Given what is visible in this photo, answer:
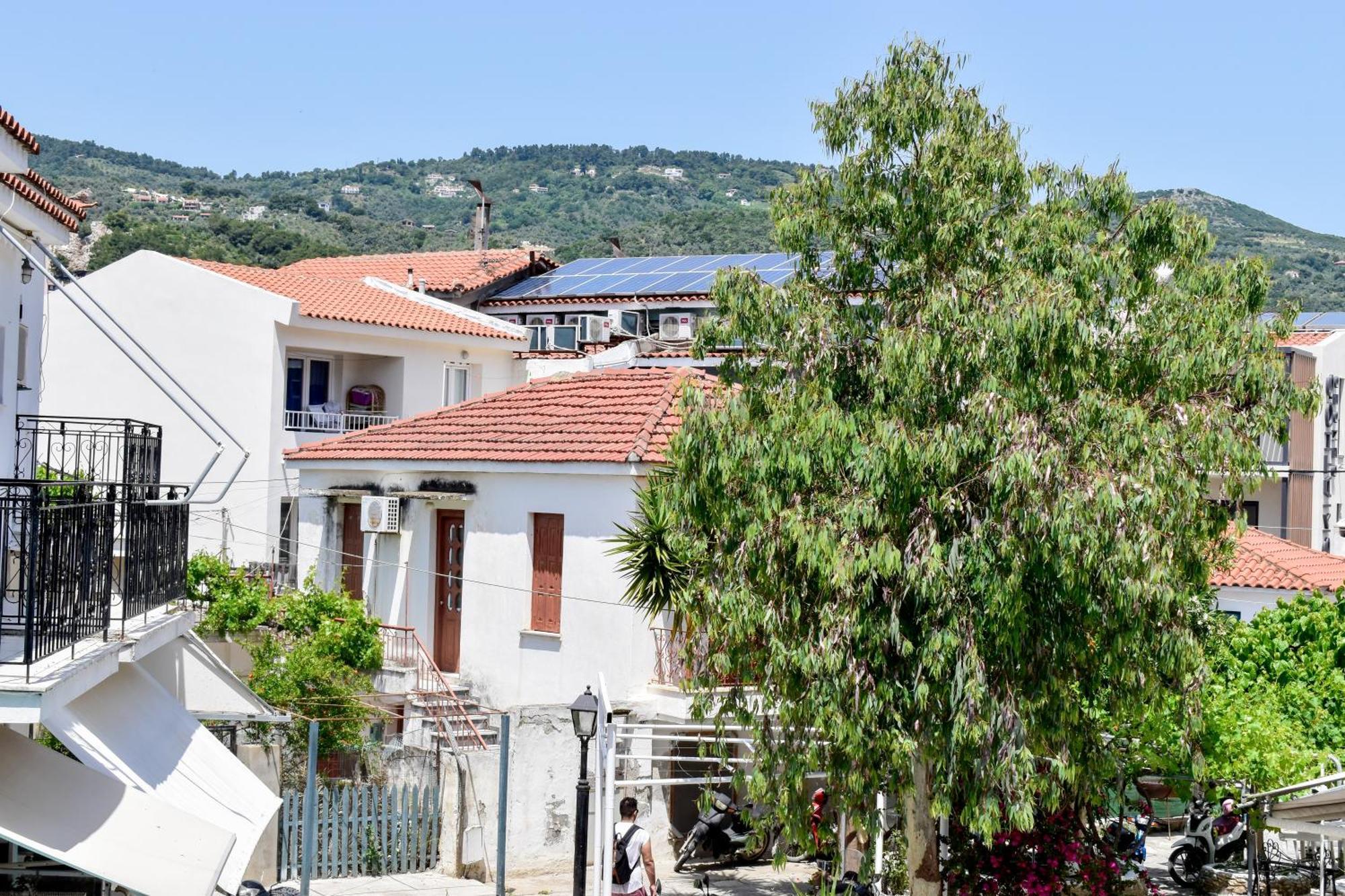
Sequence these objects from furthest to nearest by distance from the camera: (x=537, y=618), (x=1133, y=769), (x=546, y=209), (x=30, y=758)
→ (x=546, y=209)
(x=537, y=618)
(x=1133, y=769)
(x=30, y=758)

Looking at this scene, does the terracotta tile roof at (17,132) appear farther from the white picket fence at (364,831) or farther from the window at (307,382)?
the window at (307,382)

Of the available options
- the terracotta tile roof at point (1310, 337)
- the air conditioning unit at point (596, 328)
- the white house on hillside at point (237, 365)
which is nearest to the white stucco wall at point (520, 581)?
the white house on hillside at point (237, 365)

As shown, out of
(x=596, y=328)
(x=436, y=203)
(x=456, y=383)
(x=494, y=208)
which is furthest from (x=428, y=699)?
(x=436, y=203)

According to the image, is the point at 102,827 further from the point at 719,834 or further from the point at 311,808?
the point at 719,834

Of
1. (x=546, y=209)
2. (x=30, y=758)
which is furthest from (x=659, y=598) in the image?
(x=546, y=209)

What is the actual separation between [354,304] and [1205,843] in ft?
73.0

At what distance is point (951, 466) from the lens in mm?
→ 11711

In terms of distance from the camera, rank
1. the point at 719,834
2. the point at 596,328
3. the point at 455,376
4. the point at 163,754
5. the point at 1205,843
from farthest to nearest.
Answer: the point at 596,328, the point at 455,376, the point at 719,834, the point at 1205,843, the point at 163,754

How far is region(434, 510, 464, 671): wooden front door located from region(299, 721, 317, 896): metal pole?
6015 millimetres

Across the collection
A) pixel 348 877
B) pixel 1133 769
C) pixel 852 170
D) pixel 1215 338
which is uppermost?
pixel 852 170

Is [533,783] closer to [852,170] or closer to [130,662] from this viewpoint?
[130,662]

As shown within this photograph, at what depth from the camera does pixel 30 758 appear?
9625 millimetres

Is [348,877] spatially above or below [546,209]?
below

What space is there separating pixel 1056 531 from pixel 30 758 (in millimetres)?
7552
